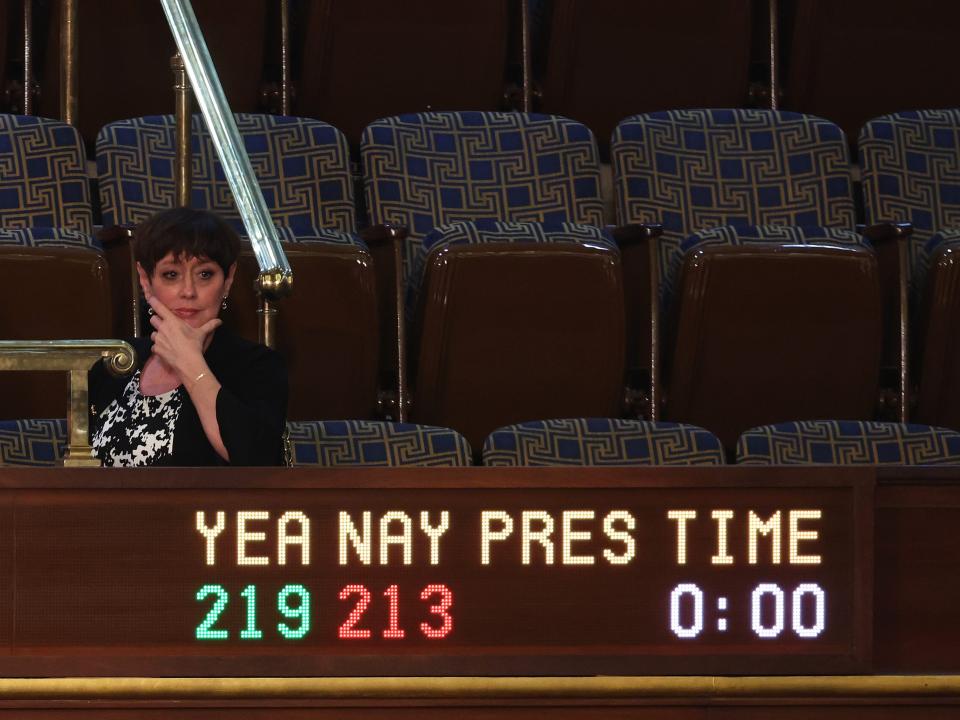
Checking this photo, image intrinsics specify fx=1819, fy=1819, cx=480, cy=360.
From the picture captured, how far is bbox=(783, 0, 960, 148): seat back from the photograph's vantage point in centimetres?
107

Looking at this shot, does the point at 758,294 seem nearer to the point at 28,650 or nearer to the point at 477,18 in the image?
the point at 477,18

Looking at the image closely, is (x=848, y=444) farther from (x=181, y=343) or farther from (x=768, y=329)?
(x=181, y=343)

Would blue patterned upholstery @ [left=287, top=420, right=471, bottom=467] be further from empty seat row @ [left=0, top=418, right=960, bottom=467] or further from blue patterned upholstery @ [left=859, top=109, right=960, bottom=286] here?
blue patterned upholstery @ [left=859, top=109, right=960, bottom=286]

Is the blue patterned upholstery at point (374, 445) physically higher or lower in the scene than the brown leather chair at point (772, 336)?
lower

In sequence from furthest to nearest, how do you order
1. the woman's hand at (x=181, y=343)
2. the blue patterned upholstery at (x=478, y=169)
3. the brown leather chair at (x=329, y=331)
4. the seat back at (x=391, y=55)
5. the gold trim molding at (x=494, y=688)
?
the seat back at (x=391, y=55), the blue patterned upholstery at (x=478, y=169), the brown leather chair at (x=329, y=331), the woman's hand at (x=181, y=343), the gold trim molding at (x=494, y=688)

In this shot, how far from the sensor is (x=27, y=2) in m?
1.01

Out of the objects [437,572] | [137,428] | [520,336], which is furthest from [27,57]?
[437,572]

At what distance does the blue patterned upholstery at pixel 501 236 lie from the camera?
0.82m

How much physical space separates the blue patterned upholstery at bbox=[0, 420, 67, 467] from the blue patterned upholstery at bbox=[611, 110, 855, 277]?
0.36m

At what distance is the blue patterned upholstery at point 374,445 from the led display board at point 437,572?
0.75ft

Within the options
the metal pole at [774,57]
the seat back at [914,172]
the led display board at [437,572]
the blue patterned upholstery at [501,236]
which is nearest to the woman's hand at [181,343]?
the led display board at [437,572]

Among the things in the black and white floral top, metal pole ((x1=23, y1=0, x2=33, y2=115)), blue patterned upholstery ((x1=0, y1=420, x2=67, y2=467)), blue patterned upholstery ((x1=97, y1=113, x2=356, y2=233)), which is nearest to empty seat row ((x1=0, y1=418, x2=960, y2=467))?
blue patterned upholstery ((x1=0, y1=420, x2=67, y2=467))

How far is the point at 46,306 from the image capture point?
77 cm

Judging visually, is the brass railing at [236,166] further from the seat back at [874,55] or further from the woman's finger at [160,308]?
the seat back at [874,55]
